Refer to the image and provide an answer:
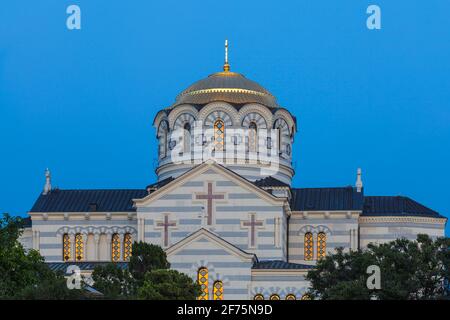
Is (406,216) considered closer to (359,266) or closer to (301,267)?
(301,267)

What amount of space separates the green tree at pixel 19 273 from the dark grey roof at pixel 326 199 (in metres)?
24.0

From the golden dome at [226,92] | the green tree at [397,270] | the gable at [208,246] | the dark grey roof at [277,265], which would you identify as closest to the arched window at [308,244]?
the dark grey roof at [277,265]

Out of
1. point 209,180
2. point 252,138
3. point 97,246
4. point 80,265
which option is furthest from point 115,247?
point 252,138

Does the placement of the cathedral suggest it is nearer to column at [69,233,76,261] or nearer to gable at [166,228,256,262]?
column at [69,233,76,261]

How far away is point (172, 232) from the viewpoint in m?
70.3

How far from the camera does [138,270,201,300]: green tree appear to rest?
1924 inches

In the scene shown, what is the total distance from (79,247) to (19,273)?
83.8ft

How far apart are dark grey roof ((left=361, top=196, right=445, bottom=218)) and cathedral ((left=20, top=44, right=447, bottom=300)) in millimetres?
57

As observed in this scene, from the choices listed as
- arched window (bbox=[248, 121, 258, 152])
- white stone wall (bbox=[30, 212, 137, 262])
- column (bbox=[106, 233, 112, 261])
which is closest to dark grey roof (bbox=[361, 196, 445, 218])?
arched window (bbox=[248, 121, 258, 152])

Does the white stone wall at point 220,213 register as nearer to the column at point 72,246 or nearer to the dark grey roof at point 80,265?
the dark grey roof at point 80,265

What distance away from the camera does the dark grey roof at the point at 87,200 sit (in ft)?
247

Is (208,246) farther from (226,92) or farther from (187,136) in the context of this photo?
(226,92)

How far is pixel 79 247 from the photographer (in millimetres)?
74688
